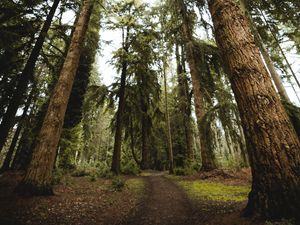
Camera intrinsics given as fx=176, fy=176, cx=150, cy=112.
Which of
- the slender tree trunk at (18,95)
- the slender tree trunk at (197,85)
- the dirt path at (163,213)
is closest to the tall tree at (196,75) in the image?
the slender tree trunk at (197,85)

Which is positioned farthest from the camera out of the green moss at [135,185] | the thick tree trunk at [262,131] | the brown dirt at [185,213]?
the green moss at [135,185]

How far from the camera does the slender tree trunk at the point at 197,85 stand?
9820mm

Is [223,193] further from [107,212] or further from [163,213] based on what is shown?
[107,212]

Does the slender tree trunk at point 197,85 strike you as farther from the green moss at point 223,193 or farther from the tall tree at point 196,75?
the green moss at point 223,193

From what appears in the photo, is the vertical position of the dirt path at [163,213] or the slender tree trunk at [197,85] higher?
the slender tree trunk at [197,85]

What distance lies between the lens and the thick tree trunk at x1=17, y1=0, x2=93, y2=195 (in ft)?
15.7

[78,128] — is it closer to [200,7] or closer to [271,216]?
[200,7]

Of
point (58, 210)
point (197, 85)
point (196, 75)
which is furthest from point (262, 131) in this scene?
point (196, 75)

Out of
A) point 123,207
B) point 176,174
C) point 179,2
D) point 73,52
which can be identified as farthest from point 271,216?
point 176,174

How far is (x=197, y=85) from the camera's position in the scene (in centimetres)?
1150

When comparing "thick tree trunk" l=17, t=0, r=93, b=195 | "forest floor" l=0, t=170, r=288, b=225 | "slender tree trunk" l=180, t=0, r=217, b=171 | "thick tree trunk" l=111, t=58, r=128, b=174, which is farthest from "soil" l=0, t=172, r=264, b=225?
"thick tree trunk" l=111, t=58, r=128, b=174

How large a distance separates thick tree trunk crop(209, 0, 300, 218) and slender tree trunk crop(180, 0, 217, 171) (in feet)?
22.2

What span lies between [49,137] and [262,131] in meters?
5.50

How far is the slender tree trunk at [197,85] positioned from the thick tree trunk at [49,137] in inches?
259
